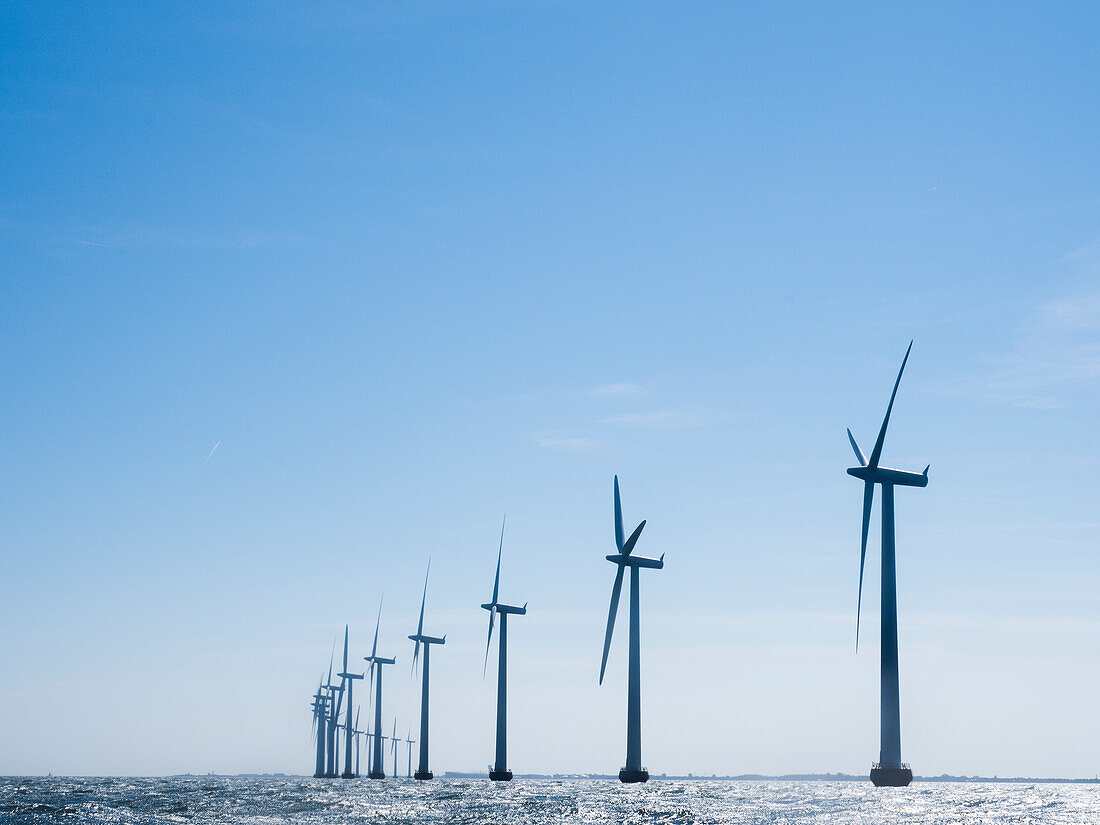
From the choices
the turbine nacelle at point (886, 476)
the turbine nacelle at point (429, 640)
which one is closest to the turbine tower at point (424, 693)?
the turbine nacelle at point (429, 640)

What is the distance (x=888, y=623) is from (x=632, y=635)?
44646 mm

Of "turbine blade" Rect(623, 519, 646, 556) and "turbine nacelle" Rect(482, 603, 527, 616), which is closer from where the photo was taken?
"turbine blade" Rect(623, 519, 646, 556)

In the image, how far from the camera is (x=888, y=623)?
83.8 m

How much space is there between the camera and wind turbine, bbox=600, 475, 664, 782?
122875 mm

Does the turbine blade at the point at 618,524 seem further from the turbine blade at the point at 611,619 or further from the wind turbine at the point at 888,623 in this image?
the wind turbine at the point at 888,623

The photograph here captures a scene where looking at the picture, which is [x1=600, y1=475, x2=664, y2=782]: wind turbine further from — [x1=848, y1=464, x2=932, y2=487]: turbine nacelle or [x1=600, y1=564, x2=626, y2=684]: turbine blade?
[x1=848, y1=464, x2=932, y2=487]: turbine nacelle

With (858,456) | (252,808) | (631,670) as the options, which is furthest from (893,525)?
(252,808)

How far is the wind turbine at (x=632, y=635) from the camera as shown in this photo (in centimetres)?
12288

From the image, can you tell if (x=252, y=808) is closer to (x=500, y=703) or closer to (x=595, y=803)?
(x=595, y=803)

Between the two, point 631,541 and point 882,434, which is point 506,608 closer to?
point 631,541

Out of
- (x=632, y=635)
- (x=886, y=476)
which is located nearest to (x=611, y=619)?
(x=632, y=635)

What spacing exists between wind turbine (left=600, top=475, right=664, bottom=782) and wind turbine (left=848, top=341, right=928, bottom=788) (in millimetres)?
34788

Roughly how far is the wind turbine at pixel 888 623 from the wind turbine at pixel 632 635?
3479 centimetres

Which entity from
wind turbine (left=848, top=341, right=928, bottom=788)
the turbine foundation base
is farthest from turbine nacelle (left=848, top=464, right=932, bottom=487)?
the turbine foundation base
